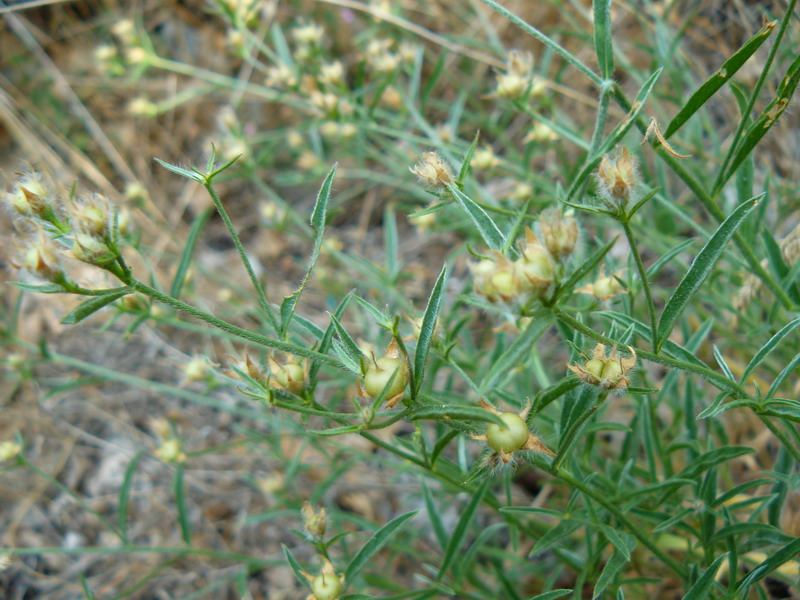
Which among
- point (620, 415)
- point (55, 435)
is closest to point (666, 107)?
point (620, 415)

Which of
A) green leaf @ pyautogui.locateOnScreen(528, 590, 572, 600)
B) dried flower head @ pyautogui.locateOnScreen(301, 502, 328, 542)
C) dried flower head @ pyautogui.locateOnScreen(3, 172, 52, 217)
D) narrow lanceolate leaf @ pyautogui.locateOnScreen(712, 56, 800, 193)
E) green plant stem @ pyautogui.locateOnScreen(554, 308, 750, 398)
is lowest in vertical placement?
dried flower head @ pyautogui.locateOnScreen(301, 502, 328, 542)

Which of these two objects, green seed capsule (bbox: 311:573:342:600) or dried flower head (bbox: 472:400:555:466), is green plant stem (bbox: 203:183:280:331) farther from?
green seed capsule (bbox: 311:573:342:600)

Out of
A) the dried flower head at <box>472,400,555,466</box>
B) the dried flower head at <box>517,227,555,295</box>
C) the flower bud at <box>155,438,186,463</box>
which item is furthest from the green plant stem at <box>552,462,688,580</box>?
the flower bud at <box>155,438,186,463</box>

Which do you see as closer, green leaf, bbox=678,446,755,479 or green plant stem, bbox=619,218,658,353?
green plant stem, bbox=619,218,658,353

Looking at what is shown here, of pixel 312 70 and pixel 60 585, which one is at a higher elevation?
pixel 312 70

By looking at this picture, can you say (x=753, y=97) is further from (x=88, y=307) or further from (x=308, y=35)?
(x=308, y=35)

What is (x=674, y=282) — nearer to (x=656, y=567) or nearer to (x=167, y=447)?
(x=656, y=567)
